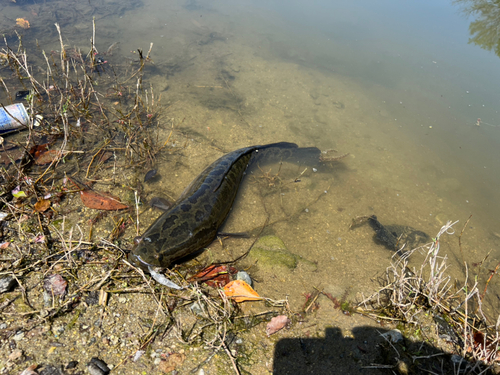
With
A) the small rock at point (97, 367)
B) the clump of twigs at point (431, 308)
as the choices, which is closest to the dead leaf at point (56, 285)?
the small rock at point (97, 367)

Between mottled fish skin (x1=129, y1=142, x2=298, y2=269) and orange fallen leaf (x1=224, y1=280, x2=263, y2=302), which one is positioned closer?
orange fallen leaf (x1=224, y1=280, x2=263, y2=302)

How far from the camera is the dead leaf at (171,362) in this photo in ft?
7.09

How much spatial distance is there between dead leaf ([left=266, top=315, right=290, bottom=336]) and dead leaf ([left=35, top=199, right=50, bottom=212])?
3.08 meters

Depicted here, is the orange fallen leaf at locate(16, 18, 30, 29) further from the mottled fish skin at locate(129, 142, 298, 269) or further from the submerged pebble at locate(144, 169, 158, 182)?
A: the mottled fish skin at locate(129, 142, 298, 269)

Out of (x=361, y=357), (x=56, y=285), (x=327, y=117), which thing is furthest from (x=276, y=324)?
(x=327, y=117)

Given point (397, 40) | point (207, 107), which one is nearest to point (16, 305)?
point (207, 107)

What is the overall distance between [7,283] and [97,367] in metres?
1.21

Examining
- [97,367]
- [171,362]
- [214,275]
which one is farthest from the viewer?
[214,275]

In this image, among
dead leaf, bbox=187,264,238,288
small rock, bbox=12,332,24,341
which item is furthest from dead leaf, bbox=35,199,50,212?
dead leaf, bbox=187,264,238,288

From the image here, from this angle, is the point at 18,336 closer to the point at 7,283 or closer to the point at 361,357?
the point at 7,283

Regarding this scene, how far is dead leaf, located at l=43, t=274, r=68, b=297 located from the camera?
2471mm

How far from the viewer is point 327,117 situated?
6.94m

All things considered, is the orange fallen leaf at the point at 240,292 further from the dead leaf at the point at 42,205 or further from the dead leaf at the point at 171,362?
the dead leaf at the point at 42,205

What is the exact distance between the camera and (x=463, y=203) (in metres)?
5.35
